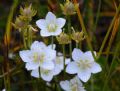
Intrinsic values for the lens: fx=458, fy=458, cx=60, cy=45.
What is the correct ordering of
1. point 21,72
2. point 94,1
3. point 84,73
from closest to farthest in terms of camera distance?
point 84,73
point 21,72
point 94,1

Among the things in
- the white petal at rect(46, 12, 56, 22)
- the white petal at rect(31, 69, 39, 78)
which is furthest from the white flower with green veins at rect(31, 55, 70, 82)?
the white petal at rect(46, 12, 56, 22)

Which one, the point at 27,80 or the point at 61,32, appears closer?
the point at 61,32

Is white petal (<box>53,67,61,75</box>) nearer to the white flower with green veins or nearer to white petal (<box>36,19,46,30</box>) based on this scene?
the white flower with green veins

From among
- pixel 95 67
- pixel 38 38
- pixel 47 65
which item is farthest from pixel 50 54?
pixel 38 38

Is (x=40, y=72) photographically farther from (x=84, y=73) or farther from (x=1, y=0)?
(x=1, y=0)

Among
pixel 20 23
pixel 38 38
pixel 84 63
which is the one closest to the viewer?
pixel 20 23

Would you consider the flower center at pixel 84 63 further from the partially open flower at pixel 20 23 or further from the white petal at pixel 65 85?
the partially open flower at pixel 20 23

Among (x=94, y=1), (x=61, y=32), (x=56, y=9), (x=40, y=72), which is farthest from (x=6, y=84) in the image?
(x=94, y=1)

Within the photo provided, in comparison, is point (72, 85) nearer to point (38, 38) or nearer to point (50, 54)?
point (50, 54)
